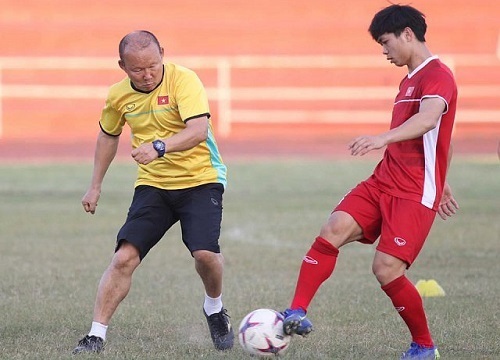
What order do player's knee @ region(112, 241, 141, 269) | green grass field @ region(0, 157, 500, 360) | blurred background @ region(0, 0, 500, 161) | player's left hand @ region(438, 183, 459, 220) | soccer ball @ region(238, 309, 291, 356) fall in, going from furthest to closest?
blurred background @ region(0, 0, 500, 161)
green grass field @ region(0, 157, 500, 360)
player's left hand @ region(438, 183, 459, 220)
player's knee @ region(112, 241, 141, 269)
soccer ball @ region(238, 309, 291, 356)

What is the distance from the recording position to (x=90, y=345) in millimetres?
5766

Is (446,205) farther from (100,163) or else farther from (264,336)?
(100,163)

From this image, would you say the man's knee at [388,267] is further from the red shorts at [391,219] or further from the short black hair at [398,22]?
the short black hair at [398,22]

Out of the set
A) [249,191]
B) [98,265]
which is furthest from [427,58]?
[249,191]

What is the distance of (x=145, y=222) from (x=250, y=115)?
23968 mm

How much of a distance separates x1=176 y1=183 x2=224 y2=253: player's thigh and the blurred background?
20.2 meters

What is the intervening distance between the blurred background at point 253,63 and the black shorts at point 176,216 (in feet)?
66.2

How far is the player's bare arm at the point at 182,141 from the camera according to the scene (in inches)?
217

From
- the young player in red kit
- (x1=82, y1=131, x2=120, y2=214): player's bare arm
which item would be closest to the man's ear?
the young player in red kit

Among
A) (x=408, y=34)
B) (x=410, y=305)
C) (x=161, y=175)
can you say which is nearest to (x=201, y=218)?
(x=161, y=175)

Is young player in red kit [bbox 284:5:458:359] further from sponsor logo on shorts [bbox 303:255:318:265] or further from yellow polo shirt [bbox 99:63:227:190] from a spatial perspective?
yellow polo shirt [bbox 99:63:227:190]

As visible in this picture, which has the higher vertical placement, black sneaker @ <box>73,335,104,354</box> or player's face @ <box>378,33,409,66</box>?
player's face @ <box>378,33,409,66</box>

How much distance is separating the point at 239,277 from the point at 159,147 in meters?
3.79

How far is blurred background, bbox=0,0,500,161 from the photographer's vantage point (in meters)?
29.7
